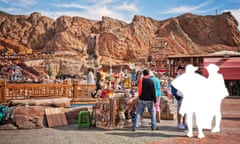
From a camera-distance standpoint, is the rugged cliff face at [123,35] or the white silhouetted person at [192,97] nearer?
the white silhouetted person at [192,97]

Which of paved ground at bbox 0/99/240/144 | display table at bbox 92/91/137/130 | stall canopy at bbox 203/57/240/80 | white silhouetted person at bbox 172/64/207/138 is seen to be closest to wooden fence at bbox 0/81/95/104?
paved ground at bbox 0/99/240/144

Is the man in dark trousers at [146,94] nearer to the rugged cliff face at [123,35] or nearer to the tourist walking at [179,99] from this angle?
the tourist walking at [179,99]

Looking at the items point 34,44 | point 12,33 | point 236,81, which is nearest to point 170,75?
point 236,81

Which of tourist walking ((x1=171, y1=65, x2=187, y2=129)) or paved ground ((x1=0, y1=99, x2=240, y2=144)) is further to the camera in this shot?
tourist walking ((x1=171, y1=65, x2=187, y2=129))

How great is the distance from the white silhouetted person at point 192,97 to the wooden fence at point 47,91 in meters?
7.66

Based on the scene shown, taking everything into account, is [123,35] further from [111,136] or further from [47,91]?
[111,136]

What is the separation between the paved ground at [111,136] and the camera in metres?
5.78

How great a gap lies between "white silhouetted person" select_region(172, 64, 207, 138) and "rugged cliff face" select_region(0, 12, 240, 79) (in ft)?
176

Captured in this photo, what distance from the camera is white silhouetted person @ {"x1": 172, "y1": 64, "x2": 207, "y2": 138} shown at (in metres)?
6.07

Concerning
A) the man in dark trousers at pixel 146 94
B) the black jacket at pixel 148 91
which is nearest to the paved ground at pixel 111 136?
the man in dark trousers at pixel 146 94

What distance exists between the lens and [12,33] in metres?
90.4

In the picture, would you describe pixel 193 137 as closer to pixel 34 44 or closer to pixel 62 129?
pixel 62 129

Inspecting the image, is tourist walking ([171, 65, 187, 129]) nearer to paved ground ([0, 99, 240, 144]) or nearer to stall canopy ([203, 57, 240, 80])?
paved ground ([0, 99, 240, 144])

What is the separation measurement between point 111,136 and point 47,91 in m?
7.89
